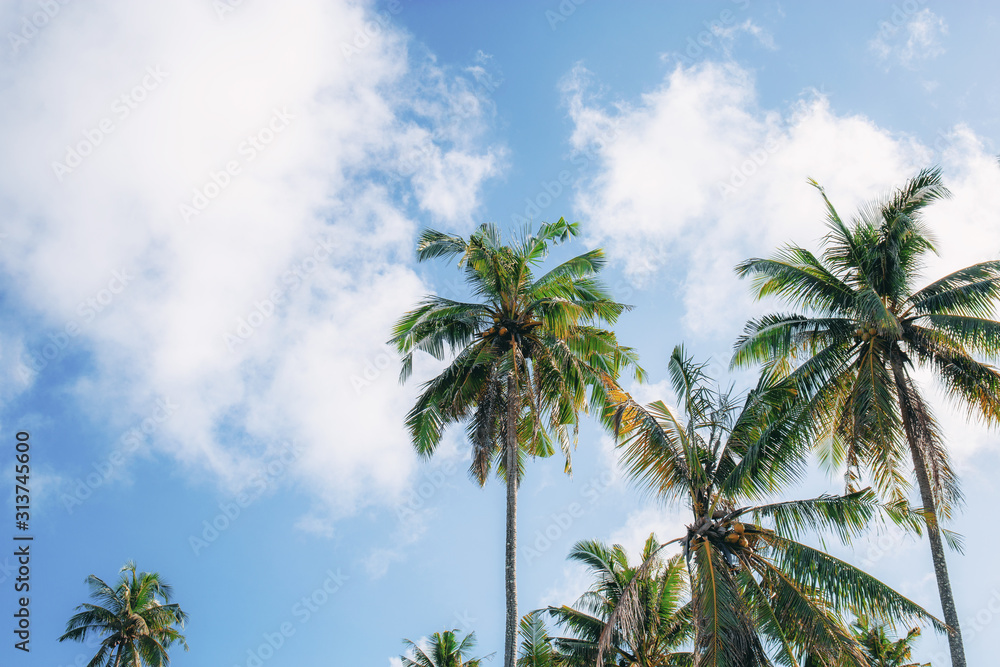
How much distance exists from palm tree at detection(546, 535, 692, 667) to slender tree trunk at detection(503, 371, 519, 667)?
A: 5280 mm

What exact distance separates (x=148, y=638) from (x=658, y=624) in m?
24.8

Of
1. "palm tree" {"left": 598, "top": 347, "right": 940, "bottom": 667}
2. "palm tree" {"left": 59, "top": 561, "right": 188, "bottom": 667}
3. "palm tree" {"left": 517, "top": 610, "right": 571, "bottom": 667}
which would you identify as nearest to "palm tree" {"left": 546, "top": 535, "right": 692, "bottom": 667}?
"palm tree" {"left": 517, "top": 610, "right": 571, "bottom": 667}

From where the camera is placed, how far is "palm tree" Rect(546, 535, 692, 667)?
23.2 meters

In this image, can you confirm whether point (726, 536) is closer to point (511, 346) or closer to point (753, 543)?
point (753, 543)

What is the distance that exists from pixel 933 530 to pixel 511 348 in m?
10.7

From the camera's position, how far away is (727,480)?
16906mm

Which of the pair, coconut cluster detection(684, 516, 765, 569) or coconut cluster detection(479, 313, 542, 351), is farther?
coconut cluster detection(479, 313, 542, 351)

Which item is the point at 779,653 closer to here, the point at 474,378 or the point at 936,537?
the point at 936,537

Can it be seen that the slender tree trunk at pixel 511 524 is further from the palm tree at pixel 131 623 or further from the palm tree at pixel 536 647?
the palm tree at pixel 131 623

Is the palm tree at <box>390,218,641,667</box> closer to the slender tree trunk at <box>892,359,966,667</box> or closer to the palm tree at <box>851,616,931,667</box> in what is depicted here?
the slender tree trunk at <box>892,359,966,667</box>

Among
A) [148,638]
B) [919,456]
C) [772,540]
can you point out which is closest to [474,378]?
[772,540]

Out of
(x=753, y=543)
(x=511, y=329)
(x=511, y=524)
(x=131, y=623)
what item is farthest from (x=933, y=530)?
(x=131, y=623)

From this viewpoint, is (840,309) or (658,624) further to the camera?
(658,624)

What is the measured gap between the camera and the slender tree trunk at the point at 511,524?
57.4 feet
